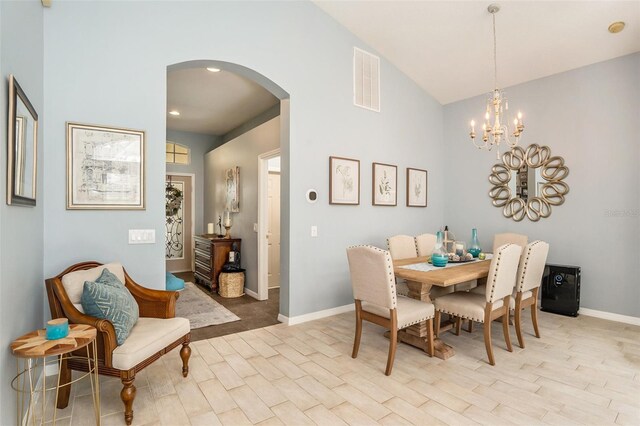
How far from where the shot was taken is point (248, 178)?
5250 millimetres

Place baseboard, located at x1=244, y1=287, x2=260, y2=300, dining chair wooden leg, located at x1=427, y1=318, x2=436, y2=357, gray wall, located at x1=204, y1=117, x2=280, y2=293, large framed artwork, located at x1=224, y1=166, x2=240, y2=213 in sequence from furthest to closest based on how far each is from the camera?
1. large framed artwork, located at x1=224, y1=166, x2=240, y2=213
2. baseboard, located at x1=244, y1=287, x2=260, y2=300
3. gray wall, located at x1=204, y1=117, x2=280, y2=293
4. dining chair wooden leg, located at x1=427, y1=318, x2=436, y2=357

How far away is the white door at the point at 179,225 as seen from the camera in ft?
23.4

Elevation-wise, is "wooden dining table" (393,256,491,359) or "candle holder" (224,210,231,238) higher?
"candle holder" (224,210,231,238)

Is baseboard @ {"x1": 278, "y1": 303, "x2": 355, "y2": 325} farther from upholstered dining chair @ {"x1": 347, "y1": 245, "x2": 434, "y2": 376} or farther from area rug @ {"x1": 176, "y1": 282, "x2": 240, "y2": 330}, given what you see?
upholstered dining chair @ {"x1": 347, "y1": 245, "x2": 434, "y2": 376}

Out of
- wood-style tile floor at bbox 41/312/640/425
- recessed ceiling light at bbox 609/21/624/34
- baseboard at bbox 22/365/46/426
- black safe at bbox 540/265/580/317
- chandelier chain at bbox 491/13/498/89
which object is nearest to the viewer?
baseboard at bbox 22/365/46/426

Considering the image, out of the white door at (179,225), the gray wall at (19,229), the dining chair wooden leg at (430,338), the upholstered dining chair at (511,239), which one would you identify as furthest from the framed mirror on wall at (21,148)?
the white door at (179,225)

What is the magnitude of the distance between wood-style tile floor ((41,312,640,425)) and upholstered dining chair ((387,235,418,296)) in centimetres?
72

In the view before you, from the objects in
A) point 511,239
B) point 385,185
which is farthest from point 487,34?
point 511,239

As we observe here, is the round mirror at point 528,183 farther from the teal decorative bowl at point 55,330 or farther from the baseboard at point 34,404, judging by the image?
the baseboard at point 34,404

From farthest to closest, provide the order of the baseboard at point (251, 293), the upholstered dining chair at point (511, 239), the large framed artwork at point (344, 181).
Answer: the baseboard at point (251, 293), the upholstered dining chair at point (511, 239), the large framed artwork at point (344, 181)

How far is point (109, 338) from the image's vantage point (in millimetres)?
1963

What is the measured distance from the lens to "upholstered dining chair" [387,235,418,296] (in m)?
3.85

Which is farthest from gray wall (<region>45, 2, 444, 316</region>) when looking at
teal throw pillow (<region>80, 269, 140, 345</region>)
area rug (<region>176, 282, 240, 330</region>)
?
area rug (<region>176, 282, 240, 330</region>)

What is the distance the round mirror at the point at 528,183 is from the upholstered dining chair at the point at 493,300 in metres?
1.99
